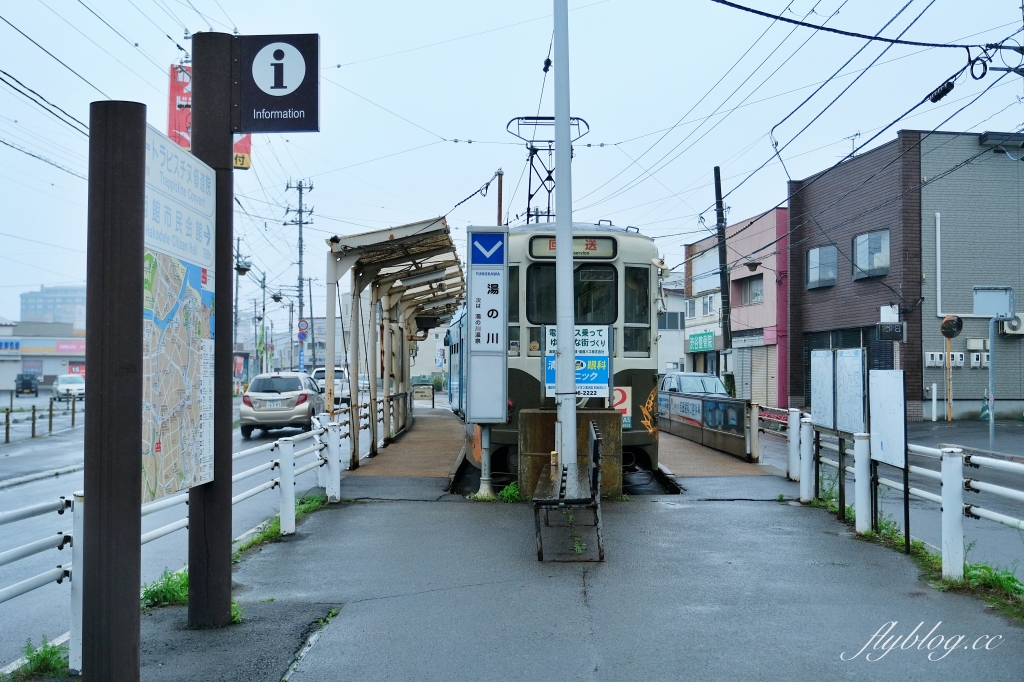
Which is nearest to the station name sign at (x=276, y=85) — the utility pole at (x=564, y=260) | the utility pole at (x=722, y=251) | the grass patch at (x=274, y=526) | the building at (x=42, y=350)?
the grass patch at (x=274, y=526)

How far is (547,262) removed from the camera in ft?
40.8

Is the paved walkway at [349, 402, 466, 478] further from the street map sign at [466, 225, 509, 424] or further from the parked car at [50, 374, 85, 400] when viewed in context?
the parked car at [50, 374, 85, 400]

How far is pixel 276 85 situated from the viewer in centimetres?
572

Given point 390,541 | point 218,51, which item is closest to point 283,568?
point 390,541

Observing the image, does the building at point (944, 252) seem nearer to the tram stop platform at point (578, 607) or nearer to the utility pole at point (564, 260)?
the utility pole at point (564, 260)

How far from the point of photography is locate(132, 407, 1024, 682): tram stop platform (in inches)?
197

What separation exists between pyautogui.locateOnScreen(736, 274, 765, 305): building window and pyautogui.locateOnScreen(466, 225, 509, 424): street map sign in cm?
2781

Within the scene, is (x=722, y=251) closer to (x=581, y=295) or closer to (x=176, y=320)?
(x=581, y=295)

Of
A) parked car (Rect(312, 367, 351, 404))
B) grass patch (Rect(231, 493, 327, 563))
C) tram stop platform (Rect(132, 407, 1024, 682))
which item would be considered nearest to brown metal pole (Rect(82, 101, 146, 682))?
tram stop platform (Rect(132, 407, 1024, 682))

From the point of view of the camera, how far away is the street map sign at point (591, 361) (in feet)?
37.4

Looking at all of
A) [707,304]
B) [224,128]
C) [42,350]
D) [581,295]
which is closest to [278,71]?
[224,128]

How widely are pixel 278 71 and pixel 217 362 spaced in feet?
6.14

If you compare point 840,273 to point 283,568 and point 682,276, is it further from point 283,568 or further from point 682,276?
point 283,568

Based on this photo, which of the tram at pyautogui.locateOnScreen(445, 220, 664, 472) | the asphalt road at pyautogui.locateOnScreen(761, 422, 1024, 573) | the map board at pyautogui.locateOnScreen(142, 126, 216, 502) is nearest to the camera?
the map board at pyautogui.locateOnScreen(142, 126, 216, 502)
